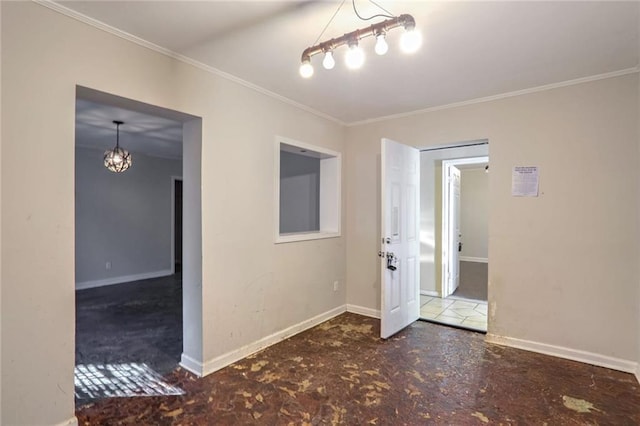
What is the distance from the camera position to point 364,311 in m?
4.09

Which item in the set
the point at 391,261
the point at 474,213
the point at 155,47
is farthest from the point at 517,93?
the point at 474,213

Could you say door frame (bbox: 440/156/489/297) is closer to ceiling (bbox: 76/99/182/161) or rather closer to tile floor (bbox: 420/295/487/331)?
tile floor (bbox: 420/295/487/331)

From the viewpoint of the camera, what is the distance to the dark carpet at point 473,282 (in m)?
5.15

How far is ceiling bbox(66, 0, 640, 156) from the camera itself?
1.81 meters

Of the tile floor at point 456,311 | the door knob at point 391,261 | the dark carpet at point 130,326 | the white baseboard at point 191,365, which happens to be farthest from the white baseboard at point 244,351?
the tile floor at point 456,311

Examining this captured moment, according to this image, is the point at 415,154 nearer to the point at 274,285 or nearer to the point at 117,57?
the point at 274,285

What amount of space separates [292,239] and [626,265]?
9.38 ft

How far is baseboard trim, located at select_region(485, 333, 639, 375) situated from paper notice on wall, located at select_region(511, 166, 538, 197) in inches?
Result: 54.1

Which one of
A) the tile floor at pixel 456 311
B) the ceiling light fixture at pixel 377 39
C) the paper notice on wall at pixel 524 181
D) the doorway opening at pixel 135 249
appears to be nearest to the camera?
the ceiling light fixture at pixel 377 39

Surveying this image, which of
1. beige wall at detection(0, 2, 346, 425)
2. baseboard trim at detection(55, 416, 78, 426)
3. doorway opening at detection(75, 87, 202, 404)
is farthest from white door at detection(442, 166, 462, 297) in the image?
baseboard trim at detection(55, 416, 78, 426)

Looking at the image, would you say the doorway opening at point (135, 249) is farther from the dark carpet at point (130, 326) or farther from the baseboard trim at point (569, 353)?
the baseboard trim at point (569, 353)

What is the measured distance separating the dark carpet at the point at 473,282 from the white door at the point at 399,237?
1.74 m

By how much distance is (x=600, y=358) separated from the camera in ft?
8.98

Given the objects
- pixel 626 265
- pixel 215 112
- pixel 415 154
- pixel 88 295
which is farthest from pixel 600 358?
pixel 88 295
